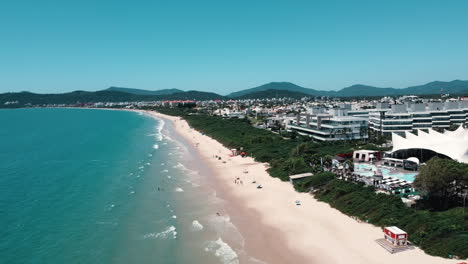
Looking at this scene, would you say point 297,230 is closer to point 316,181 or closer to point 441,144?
point 316,181

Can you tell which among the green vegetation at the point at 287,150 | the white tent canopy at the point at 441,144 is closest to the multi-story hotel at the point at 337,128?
the green vegetation at the point at 287,150

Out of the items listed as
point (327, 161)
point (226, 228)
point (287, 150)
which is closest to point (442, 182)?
point (226, 228)

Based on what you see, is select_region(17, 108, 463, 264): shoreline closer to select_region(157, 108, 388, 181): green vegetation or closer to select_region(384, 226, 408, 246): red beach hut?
select_region(384, 226, 408, 246): red beach hut

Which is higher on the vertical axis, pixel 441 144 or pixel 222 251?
pixel 441 144

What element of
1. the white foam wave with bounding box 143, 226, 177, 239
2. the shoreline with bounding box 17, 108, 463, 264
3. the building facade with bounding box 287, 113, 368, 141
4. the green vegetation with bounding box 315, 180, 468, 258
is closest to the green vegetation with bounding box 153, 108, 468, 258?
the green vegetation with bounding box 315, 180, 468, 258

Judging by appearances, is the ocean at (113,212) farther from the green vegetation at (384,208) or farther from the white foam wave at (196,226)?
the green vegetation at (384,208)

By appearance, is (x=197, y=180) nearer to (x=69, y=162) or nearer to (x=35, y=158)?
(x=69, y=162)

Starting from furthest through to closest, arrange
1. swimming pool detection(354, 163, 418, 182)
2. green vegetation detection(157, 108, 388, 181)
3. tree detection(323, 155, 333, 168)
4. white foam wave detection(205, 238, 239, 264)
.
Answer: tree detection(323, 155, 333, 168) → green vegetation detection(157, 108, 388, 181) → swimming pool detection(354, 163, 418, 182) → white foam wave detection(205, 238, 239, 264)
